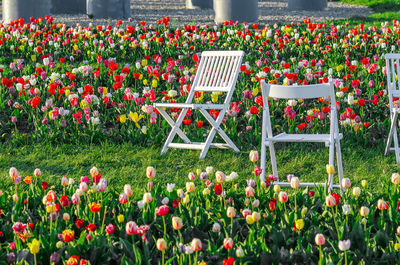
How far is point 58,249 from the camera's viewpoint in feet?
12.0

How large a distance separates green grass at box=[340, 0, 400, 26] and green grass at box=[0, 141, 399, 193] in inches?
410

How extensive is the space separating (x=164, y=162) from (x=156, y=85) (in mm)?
1397

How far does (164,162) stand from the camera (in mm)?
6082

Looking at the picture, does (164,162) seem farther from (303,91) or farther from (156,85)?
(303,91)

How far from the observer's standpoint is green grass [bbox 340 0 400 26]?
55.7 ft

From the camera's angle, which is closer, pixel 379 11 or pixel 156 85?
pixel 156 85

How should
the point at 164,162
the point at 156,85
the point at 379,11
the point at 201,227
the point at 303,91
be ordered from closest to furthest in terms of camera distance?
→ the point at 201,227 < the point at 303,91 < the point at 164,162 < the point at 156,85 < the point at 379,11

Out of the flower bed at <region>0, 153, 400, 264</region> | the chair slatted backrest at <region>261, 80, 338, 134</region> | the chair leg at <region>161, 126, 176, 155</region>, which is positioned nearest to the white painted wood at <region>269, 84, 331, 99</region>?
the chair slatted backrest at <region>261, 80, 338, 134</region>

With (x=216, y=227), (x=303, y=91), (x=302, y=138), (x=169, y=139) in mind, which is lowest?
A: (x=169, y=139)

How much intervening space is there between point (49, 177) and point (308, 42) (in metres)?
6.50

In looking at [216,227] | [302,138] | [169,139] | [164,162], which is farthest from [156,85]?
[216,227]

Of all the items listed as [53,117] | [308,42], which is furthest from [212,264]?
[308,42]

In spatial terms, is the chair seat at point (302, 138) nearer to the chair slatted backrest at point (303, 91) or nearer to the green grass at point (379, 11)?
the chair slatted backrest at point (303, 91)

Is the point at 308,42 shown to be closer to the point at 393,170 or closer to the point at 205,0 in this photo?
the point at 393,170
